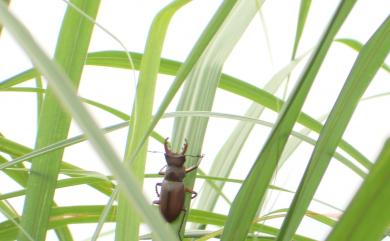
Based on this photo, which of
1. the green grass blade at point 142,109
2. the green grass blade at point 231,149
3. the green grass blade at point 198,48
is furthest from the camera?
the green grass blade at point 231,149

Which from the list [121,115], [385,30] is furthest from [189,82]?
[385,30]

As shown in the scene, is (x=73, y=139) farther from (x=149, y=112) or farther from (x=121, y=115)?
(x=121, y=115)

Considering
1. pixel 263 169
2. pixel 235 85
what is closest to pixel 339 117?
pixel 263 169

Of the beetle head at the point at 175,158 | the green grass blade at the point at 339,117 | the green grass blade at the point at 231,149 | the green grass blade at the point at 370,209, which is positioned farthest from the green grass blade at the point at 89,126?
the green grass blade at the point at 231,149

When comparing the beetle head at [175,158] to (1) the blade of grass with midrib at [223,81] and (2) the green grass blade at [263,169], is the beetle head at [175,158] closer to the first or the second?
(1) the blade of grass with midrib at [223,81]

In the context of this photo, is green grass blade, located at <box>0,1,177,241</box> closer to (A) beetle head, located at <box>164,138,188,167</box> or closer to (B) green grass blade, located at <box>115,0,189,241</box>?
A: (B) green grass blade, located at <box>115,0,189,241</box>

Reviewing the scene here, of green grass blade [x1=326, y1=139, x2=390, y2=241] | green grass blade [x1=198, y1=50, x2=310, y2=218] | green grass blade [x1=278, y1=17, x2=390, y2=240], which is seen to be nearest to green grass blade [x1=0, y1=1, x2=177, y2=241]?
green grass blade [x1=326, y1=139, x2=390, y2=241]

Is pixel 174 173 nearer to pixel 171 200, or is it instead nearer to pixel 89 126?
pixel 171 200
